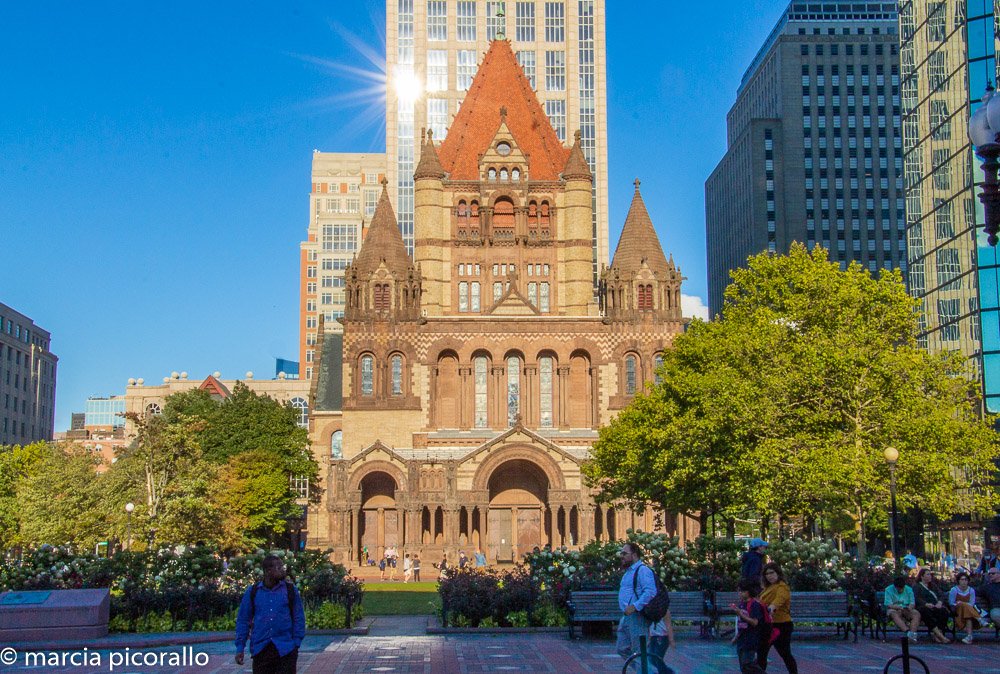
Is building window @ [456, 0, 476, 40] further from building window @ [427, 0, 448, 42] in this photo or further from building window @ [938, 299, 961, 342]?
building window @ [938, 299, 961, 342]

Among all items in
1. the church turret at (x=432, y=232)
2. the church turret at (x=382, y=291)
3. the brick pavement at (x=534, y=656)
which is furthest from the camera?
the church turret at (x=432, y=232)

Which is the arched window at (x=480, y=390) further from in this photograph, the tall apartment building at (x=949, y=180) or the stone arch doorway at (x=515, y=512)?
the tall apartment building at (x=949, y=180)

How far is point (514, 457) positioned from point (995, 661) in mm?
45593

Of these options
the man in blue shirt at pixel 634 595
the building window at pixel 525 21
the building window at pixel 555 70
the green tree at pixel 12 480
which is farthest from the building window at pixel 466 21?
the man in blue shirt at pixel 634 595

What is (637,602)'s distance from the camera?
52.5 feet

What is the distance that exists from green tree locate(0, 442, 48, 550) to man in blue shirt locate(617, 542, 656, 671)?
5521 centimetres

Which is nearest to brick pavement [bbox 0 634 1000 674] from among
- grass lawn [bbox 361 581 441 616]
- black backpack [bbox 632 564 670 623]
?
black backpack [bbox 632 564 670 623]

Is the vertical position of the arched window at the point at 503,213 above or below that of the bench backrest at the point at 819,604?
above

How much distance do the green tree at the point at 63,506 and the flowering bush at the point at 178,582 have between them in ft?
107

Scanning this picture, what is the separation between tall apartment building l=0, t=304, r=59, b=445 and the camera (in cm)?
11112

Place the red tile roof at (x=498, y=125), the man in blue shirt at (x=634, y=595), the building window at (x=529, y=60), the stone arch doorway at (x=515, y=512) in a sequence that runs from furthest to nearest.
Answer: the building window at (x=529, y=60) → the red tile roof at (x=498, y=125) → the stone arch doorway at (x=515, y=512) → the man in blue shirt at (x=634, y=595)

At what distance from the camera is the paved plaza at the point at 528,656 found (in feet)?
64.4

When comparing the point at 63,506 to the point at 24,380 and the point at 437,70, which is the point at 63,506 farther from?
the point at 437,70

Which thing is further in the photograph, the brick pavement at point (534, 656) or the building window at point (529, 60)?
the building window at point (529, 60)
